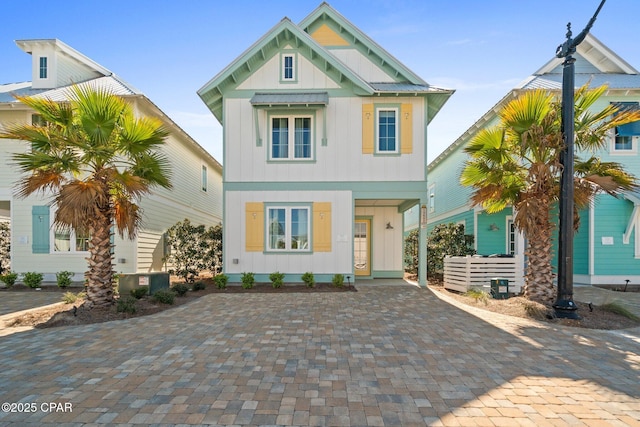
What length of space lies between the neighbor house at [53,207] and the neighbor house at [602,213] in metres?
11.9

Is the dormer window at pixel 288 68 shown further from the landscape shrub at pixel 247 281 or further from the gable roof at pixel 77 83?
the landscape shrub at pixel 247 281

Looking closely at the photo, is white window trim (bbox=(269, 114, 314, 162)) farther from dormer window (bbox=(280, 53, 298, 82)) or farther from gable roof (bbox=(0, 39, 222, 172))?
gable roof (bbox=(0, 39, 222, 172))

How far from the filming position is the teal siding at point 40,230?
12430mm

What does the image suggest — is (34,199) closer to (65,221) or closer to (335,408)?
(65,221)

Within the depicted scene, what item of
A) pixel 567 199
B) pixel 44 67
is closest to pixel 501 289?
pixel 567 199

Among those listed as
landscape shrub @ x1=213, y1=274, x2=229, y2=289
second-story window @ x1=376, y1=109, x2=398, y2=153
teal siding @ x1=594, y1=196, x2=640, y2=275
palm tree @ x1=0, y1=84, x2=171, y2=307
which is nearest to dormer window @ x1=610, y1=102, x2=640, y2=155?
teal siding @ x1=594, y1=196, x2=640, y2=275

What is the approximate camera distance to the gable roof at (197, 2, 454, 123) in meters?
11.7

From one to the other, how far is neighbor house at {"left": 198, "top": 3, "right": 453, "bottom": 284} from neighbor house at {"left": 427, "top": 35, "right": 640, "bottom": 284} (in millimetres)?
3468

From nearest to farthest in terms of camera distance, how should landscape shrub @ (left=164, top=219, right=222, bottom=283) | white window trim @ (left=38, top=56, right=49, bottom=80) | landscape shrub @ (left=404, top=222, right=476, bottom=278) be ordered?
landscape shrub @ (left=164, top=219, right=222, bottom=283) → landscape shrub @ (left=404, top=222, right=476, bottom=278) → white window trim @ (left=38, top=56, right=49, bottom=80)

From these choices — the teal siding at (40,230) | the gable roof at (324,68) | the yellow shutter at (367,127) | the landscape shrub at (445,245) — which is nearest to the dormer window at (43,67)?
the teal siding at (40,230)

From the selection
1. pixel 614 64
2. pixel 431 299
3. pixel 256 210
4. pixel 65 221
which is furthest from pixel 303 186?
pixel 614 64

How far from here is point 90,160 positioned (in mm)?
7879

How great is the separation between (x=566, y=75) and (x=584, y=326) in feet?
16.7

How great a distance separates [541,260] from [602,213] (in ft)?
22.4
